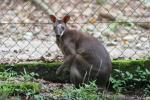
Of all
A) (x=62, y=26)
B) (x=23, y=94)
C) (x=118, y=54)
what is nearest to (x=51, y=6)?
(x=118, y=54)

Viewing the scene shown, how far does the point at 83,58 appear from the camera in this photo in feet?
24.3

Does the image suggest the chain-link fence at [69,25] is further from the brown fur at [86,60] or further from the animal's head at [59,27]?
the brown fur at [86,60]

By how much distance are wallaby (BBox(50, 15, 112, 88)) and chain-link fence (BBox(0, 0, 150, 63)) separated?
27.9 inches

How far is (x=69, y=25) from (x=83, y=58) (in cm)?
422

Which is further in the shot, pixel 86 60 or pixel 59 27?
pixel 59 27

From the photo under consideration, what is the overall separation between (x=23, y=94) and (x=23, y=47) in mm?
3166

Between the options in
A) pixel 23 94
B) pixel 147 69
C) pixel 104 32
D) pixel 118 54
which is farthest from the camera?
pixel 104 32

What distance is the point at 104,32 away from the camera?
1149 cm

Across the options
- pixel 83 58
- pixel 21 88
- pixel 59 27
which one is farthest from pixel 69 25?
pixel 21 88

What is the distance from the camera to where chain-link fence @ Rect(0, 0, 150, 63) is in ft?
29.5

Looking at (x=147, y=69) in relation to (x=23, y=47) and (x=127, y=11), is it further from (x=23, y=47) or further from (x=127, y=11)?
(x=127, y=11)

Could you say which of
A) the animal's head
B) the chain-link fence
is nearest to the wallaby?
the animal's head

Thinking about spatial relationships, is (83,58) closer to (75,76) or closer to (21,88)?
(75,76)

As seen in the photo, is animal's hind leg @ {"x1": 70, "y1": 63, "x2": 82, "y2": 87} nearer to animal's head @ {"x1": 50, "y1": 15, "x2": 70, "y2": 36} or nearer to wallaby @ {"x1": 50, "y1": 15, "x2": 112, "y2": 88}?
wallaby @ {"x1": 50, "y1": 15, "x2": 112, "y2": 88}
